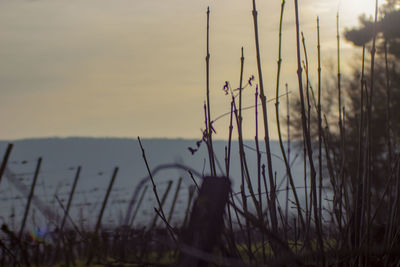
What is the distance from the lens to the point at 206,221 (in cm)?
155

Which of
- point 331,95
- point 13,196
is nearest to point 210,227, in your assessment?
point 13,196

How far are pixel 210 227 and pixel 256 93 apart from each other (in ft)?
2.58

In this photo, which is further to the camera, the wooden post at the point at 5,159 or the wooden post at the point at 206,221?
the wooden post at the point at 5,159

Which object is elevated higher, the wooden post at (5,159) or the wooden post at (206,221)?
the wooden post at (5,159)

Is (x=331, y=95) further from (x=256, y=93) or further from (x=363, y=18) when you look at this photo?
(x=256, y=93)

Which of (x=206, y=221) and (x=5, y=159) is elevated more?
(x=5, y=159)

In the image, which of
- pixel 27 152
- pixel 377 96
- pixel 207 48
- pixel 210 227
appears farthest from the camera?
pixel 27 152

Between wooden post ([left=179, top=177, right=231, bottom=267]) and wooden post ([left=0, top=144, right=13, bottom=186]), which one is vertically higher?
wooden post ([left=0, top=144, right=13, bottom=186])

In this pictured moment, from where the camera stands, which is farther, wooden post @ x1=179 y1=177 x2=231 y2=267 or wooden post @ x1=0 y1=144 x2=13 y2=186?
wooden post @ x1=0 y1=144 x2=13 y2=186

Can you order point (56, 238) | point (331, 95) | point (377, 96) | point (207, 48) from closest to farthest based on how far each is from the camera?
point (207, 48)
point (56, 238)
point (377, 96)
point (331, 95)

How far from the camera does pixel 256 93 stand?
2.17 metres

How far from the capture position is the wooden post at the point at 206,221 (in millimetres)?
1541

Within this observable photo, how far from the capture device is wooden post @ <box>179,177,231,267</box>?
1541 mm

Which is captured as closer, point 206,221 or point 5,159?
point 206,221
